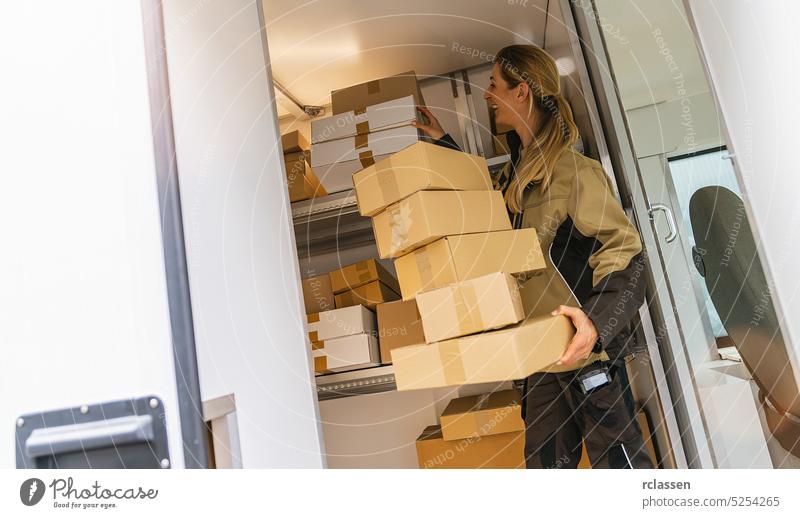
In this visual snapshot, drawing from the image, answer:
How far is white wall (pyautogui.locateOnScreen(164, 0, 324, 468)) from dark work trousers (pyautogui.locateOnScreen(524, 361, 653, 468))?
→ 25.1 inches

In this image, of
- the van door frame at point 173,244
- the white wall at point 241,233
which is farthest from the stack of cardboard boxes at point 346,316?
the van door frame at point 173,244

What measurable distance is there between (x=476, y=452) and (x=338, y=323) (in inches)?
23.5

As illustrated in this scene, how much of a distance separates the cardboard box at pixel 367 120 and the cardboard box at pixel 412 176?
1.47 ft

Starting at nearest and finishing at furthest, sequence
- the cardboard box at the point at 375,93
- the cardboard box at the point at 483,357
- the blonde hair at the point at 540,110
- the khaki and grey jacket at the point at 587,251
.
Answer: the cardboard box at the point at 483,357
the khaki and grey jacket at the point at 587,251
the blonde hair at the point at 540,110
the cardboard box at the point at 375,93

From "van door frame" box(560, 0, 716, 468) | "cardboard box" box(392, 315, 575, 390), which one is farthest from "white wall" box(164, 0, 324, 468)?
"van door frame" box(560, 0, 716, 468)

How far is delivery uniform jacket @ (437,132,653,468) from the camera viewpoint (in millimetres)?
1310

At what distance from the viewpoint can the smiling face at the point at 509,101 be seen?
1.57 m

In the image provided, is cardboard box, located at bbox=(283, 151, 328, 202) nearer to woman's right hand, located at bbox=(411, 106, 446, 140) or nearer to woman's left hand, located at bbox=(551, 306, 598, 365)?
woman's right hand, located at bbox=(411, 106, 446, 140)

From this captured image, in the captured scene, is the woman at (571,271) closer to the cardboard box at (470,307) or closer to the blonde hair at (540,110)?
the blonde hair at (540,110)

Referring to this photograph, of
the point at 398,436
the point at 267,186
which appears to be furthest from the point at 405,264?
the point at 398,436

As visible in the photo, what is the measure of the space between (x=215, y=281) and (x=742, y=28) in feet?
2.88
